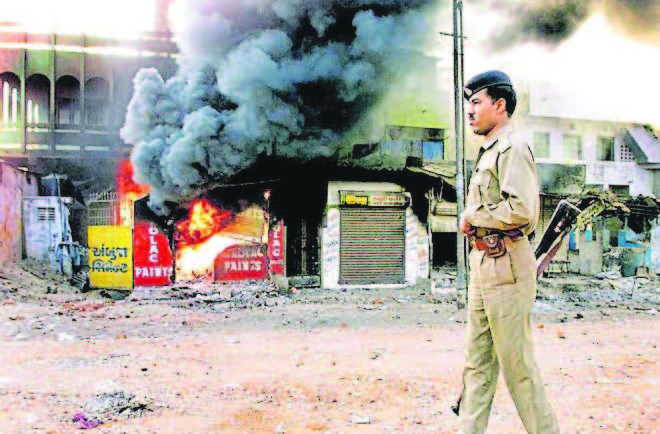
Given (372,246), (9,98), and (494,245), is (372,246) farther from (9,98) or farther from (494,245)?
(9,98)

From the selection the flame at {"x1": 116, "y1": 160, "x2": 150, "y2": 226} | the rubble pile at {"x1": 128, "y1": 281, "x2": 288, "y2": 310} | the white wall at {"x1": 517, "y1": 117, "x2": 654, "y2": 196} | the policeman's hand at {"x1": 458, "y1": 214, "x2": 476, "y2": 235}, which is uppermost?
the white wall at {"x1": 517, "y1": 117, "x2": 654, "y2": 196}

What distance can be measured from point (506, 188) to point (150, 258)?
46.9 feet

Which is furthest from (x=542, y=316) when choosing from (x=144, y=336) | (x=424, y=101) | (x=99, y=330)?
(x=424, y=101)

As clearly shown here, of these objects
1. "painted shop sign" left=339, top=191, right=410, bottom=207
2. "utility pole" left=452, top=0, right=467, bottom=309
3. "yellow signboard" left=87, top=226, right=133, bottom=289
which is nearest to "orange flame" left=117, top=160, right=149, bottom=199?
"yellow signboard" left=87, top=226, right=133, bottom=289

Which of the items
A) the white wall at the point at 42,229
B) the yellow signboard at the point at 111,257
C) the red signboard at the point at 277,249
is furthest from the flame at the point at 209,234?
the white wall at the point at 42,229

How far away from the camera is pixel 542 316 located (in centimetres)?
1037

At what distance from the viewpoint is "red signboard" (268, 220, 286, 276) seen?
54.0 ft

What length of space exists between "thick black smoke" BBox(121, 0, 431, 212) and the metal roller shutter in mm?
2335

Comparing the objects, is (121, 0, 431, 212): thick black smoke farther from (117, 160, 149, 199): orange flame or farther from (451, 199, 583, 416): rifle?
(451, 199, 583, 416): rifle

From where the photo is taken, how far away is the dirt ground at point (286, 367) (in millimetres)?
3684

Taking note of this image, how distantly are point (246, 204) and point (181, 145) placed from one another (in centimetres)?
296

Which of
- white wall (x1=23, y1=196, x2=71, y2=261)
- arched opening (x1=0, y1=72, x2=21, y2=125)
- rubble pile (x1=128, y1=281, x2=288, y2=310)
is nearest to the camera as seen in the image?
rubble pile (x1=128, y1=281, x2=288, y2=310)

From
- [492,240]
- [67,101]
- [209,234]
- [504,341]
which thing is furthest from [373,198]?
[67,101]

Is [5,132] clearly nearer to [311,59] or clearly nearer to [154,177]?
[154,177]
